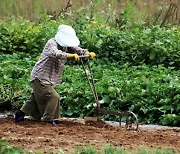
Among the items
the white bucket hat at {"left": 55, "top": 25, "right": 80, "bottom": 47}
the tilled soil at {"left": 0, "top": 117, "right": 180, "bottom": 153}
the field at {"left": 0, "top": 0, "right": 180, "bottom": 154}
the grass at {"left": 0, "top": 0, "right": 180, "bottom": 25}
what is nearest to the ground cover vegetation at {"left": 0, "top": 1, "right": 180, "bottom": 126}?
the field at {"left": 0, "top": 0, "right": 180, "bottom": 154}

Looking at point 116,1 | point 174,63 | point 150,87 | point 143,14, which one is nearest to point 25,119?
point 150,87

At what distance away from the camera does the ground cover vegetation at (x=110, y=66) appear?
9.42 metres

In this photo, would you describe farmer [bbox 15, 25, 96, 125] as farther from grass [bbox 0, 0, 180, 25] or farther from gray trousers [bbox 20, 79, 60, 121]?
grass [bbox 0, 0, 180, 25]

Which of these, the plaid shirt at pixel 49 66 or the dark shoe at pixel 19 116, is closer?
the plaid shirt at pixel 49 66

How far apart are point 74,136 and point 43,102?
1340mm

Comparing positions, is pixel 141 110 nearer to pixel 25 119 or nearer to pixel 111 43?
pixel 25 119

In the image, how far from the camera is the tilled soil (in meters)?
6.46

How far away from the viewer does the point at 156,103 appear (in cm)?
939

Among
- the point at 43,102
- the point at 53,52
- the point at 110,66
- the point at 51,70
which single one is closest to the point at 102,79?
the point at 110,66

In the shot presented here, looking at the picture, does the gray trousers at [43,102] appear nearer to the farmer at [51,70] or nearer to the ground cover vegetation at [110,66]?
the farmer at [51,70]

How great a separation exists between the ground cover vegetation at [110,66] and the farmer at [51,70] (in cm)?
105

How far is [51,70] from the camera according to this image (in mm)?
8328

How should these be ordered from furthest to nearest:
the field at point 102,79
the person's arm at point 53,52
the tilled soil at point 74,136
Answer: the person's arm at point 53,52, the field at point 102,79, the tilled soil at point 74,136

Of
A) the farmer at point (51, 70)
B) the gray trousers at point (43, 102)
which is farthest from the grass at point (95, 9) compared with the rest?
the farmer at point (51, 70)
